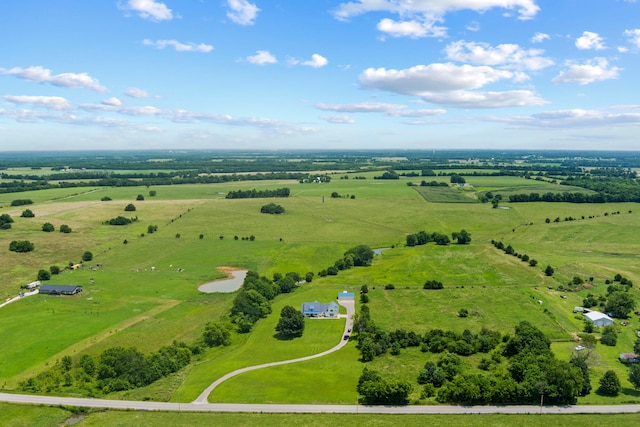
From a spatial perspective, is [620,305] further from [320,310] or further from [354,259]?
[354,259]

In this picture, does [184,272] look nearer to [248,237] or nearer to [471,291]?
[248,237]

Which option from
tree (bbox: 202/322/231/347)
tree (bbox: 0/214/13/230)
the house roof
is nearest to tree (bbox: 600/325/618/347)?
the house roof

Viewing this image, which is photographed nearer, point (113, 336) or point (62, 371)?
point (62, 371)

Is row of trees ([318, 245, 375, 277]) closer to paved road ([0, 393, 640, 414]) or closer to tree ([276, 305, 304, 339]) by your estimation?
tree ([276, 305, 304, 339])

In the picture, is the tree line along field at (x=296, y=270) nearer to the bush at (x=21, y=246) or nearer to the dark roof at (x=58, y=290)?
the bush at (x=21, y=246)

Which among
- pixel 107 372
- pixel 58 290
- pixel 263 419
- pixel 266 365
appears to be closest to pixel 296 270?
pixel 266 365

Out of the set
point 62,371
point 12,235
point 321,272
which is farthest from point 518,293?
point 12,235
